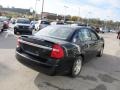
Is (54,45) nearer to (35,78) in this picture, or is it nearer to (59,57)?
(59,57)

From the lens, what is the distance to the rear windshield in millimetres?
6523

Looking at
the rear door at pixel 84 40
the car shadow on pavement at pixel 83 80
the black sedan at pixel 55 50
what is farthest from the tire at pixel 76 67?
the rear door at pixel 84 40

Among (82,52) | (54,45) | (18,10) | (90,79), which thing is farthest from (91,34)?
(18,10)

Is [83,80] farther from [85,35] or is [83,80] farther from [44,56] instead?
[85,35]

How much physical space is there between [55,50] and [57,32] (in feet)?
4.64

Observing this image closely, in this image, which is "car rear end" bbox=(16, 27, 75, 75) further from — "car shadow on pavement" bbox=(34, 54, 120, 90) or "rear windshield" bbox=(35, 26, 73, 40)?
"rear windshield" bbox=(35, 26, 73, 40)

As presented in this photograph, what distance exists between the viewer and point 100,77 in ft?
22.3

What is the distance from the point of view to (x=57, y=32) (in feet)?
22.3

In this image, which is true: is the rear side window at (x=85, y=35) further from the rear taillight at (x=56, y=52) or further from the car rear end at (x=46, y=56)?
the rear taillight at (x=56, y=52)

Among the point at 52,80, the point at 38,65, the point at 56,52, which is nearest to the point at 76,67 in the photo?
the point at 52,80

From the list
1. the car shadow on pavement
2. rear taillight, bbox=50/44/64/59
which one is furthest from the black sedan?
the car shadow on pavement

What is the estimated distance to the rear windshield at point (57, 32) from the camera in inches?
257

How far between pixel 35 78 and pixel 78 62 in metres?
1.44

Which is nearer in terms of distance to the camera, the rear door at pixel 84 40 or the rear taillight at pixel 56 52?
the rear taillight at pixel 56 52
